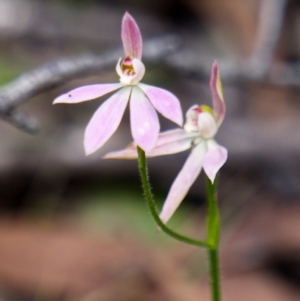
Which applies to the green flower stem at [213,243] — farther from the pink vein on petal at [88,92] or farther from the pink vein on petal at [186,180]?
the pink vein on petal at [88,92]

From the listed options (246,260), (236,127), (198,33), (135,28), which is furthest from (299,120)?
(135,28)

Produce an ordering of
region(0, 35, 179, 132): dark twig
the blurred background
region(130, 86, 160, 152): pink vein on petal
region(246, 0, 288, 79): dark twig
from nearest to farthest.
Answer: region(130, 86, 160, 152): pink vein on petal
region(0, 35, 179, 132): dark twig
the blurred background
region(246, 0, 288, 79): dark twig

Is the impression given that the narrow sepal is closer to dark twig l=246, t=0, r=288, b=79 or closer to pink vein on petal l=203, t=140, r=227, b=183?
pink vein on petal l=203, t=140, r=227, b=183

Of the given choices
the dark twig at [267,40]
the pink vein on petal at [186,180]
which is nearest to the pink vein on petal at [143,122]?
the pink vein on petal at [186,180]

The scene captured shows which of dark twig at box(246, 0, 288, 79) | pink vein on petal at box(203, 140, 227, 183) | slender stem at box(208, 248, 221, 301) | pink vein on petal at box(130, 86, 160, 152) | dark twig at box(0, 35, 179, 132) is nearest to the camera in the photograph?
pink vein on petal at box(130, 86, 160, 152)

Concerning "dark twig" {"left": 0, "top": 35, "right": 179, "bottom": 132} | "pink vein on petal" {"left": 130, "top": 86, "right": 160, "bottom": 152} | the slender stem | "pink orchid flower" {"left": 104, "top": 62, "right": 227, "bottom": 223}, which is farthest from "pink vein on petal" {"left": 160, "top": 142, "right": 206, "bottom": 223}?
"dark twig" {"left": 0, "top": 35, "right": 179, "bottom": 132}

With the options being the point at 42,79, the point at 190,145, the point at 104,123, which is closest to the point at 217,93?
the point at 190,145

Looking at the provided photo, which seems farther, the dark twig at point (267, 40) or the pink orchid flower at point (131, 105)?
the dark twig at point (267, 40)
